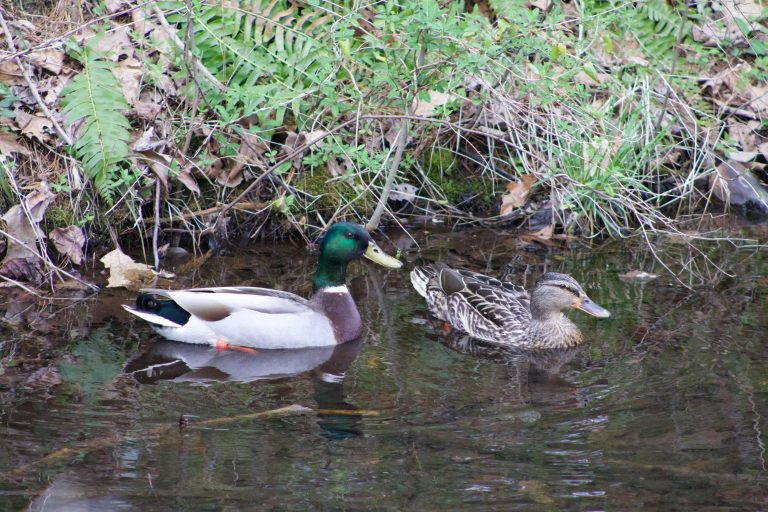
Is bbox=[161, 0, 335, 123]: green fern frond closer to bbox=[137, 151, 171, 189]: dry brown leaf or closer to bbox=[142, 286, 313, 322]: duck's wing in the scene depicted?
bbox=[137, 151, 171, 189]: dry brown leaf

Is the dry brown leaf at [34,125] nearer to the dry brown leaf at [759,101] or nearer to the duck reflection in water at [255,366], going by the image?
the duck reflection in water at [255,366]

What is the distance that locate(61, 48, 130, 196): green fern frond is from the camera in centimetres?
771

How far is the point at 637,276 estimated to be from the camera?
307 inches

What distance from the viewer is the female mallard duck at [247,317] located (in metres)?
6.73

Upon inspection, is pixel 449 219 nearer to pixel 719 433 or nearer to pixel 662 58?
pixel 662 58

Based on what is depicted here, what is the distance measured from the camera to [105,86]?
26.0 ft

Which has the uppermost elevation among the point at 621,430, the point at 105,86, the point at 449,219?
the point at 105,86

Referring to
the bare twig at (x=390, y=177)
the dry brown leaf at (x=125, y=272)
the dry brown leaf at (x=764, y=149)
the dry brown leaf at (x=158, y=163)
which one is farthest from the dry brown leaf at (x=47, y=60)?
the dry brown leaf at (x=764, y=149)

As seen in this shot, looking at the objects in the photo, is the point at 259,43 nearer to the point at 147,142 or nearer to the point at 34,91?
the point at 147,142

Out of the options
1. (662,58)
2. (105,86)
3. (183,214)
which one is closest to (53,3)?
(105,86)

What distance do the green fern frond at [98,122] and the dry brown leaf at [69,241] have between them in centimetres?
39

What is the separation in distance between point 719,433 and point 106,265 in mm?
4505

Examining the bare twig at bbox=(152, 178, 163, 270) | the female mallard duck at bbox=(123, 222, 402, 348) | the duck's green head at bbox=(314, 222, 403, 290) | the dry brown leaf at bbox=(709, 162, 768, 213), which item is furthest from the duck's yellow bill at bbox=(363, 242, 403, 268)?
the dry brown leaf at bbox=(709, 162, 768, 213)

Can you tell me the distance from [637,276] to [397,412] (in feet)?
10.3
